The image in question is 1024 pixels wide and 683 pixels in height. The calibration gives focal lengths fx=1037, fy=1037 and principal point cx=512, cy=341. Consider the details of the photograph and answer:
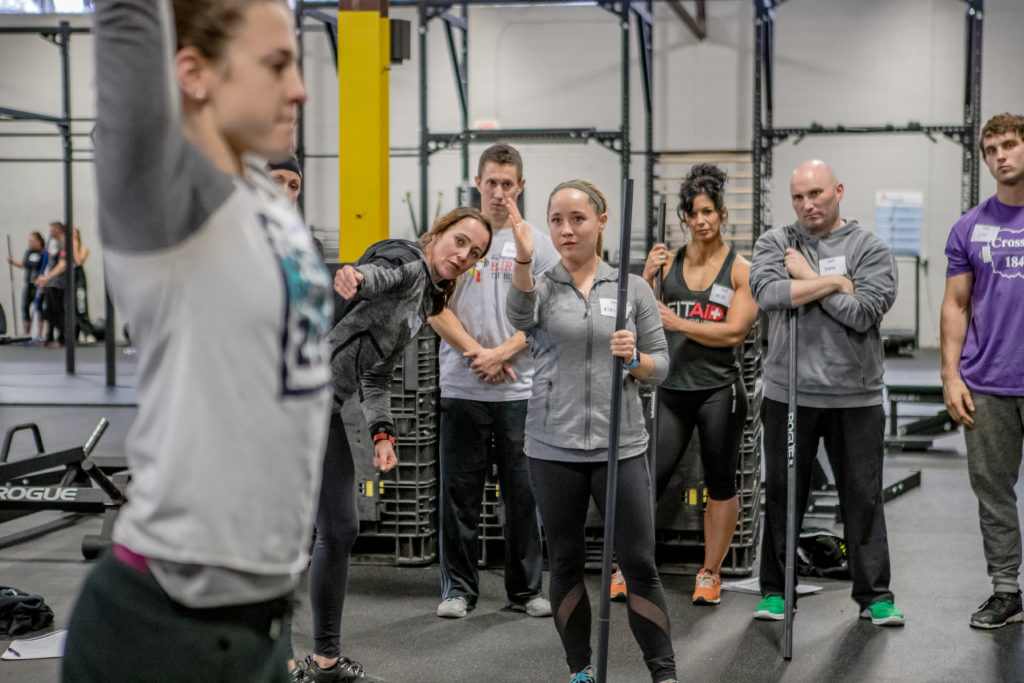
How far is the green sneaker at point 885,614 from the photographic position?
11.4 feet

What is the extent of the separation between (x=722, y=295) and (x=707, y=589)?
1074 mm

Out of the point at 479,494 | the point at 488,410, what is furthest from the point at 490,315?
the point at 479,494

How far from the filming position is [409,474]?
4.22m

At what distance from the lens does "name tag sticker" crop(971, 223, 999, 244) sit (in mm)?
3395

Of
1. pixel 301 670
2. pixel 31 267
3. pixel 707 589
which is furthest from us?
pixel 31 267

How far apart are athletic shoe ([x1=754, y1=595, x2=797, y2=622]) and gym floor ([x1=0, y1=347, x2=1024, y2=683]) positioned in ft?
0.11

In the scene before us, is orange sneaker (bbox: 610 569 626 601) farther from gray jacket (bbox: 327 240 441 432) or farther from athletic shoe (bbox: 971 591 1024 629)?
gray jacket (bbox: 327 240 441 432)

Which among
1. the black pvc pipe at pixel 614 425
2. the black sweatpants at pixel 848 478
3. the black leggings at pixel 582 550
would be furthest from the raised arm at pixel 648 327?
the black sweatpants at pixel 848 478

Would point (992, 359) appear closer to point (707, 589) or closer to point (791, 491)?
point (791, 491)

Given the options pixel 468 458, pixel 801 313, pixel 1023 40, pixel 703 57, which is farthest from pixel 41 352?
pixel 1023 40

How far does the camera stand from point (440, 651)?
3314 millimetres

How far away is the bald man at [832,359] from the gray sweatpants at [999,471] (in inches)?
13.9

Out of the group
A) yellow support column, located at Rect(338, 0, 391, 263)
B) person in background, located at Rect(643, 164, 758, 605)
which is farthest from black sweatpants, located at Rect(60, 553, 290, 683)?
yellow support column, located at Rect(338, 0, 391, 263)

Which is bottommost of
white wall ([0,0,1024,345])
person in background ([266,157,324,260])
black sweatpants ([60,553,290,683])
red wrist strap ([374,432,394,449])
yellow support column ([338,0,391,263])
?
red wrist strap ([374,432,394,449])
